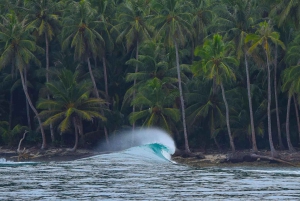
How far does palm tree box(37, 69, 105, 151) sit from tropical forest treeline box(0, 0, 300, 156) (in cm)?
10

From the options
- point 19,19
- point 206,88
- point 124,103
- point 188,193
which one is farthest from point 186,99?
point 188,193

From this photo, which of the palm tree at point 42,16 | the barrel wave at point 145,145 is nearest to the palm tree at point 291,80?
the barrel wave at point 145,145

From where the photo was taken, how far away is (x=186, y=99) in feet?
212

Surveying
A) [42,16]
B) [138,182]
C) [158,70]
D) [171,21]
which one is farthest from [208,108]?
[138,182]

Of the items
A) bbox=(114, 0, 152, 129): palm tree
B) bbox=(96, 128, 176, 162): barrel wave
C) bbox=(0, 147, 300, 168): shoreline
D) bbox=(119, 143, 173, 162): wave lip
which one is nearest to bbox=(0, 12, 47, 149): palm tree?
bbox=(0, 147, 300, 168): shoreline

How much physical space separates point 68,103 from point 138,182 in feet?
85.0

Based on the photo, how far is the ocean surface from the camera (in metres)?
35.3

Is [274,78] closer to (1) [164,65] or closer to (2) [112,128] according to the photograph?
(1) [164,65]

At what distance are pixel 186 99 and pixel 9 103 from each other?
743 inches

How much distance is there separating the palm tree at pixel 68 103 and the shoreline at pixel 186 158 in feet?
8.16

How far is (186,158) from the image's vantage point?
61969 millimetres

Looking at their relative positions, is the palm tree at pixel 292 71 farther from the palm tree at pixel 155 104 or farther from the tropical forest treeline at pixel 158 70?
the palm tree at pixel 155 104

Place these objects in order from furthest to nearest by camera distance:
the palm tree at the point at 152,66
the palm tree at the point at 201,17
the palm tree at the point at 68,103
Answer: the palm tree at the point at 201,17 < the palm tree at the point at 68,103 < the palm tree at the point at 152,66

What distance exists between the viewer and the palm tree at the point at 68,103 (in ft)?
211
